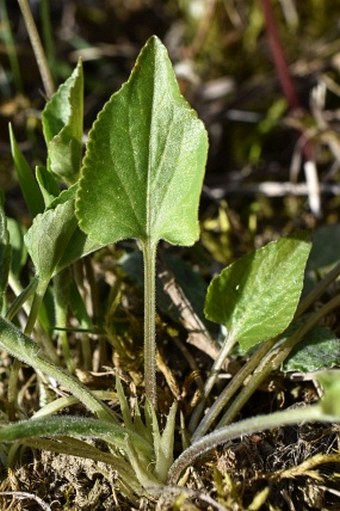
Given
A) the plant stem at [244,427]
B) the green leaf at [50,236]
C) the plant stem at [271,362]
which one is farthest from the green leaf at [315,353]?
the green leaf at [50,236]

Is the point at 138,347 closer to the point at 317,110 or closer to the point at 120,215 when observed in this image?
the point at 120,215

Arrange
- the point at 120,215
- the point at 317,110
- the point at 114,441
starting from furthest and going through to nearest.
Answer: the point at 317,110 → the point at 120,215 → the point at 114,441

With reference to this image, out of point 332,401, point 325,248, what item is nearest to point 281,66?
point 325,248

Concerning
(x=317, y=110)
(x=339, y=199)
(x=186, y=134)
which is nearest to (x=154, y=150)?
(x=186, y=134)

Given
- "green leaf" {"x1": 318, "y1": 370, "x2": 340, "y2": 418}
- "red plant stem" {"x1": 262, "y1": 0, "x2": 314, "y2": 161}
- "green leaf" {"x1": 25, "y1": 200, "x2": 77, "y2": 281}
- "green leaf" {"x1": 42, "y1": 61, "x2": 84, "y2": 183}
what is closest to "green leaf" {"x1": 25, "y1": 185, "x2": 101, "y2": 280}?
"green leaf" {"x1": 25, "y1": 200, "x2": 77, "y2": 281}

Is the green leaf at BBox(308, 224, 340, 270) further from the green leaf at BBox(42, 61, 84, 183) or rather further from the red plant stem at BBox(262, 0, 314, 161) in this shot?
the green leaf at BBox(42, 61, 84, 183)

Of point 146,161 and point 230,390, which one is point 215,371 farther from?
point 146,161
